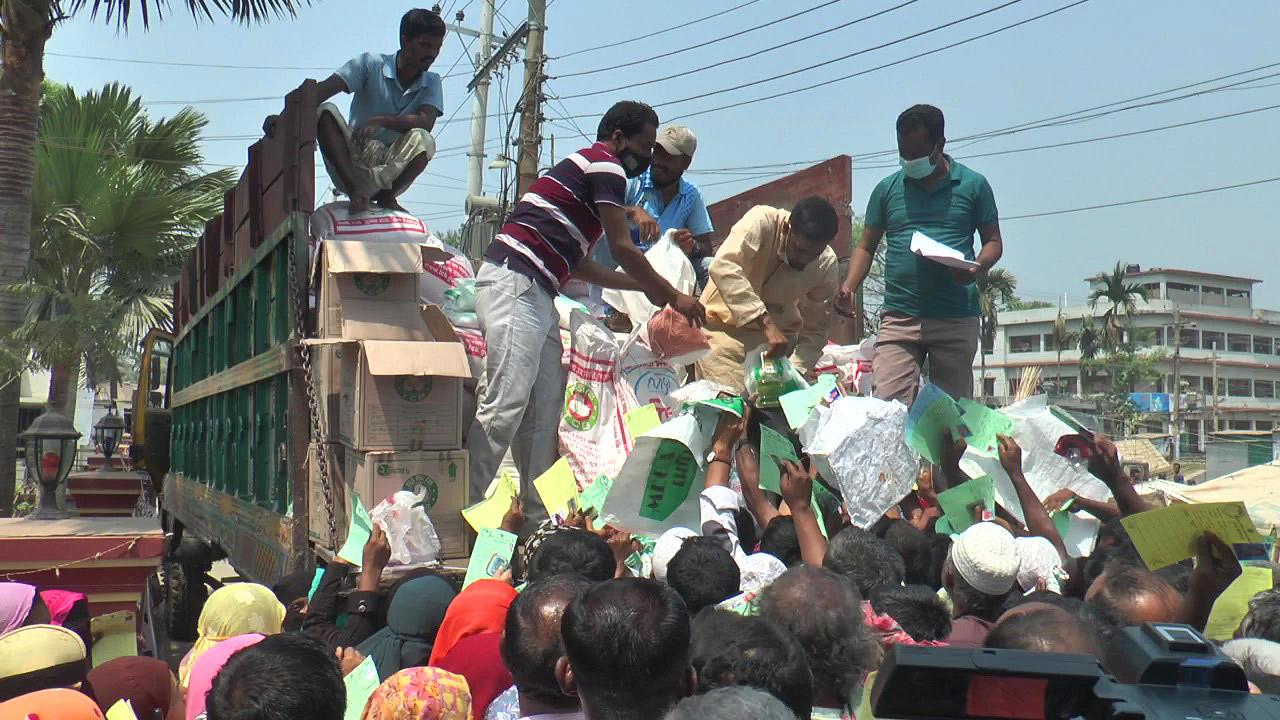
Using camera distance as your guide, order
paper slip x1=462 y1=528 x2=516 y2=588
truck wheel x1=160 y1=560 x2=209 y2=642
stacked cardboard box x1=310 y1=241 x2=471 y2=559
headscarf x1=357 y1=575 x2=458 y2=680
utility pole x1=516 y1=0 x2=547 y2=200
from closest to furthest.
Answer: headscarf x1=357 y1=575 x2=458 y2=680, paper slip x1=462 y1=528 x2=516 y2=588, stacked cardboard box x1=310 y1=241 x2=471 y2=559, truck wheel x1=160 y1=560 x2=209 y2=642, utility pole x1=516 y1=0 x2=547 y2=200

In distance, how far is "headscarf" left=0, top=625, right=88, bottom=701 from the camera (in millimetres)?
2451

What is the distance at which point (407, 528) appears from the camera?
3895 mm

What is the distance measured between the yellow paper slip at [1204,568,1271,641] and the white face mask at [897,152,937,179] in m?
2.93

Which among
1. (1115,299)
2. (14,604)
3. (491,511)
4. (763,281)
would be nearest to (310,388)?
(491,511)

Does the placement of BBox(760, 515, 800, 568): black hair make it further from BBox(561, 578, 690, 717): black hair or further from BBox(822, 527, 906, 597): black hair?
BBox(561, 578, 690, 717): black hair

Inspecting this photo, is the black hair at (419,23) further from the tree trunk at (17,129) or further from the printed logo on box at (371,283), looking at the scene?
the tree trunk at (17,129)

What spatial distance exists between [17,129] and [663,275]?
5.70 meters

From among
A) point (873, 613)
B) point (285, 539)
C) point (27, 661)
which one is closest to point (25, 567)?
point (285, 539)

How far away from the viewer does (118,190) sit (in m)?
13.7

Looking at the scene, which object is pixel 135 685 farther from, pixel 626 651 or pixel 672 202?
pixel 672 202

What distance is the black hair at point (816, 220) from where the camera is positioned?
198 inches

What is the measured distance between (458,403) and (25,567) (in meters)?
1.84

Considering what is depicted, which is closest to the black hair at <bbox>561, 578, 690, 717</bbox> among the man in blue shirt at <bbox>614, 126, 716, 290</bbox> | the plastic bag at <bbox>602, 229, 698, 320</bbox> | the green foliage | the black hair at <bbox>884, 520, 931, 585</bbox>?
the black hair at <bbox>884, 520, 931, 585</bbox>

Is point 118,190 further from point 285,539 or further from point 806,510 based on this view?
point 806,510
